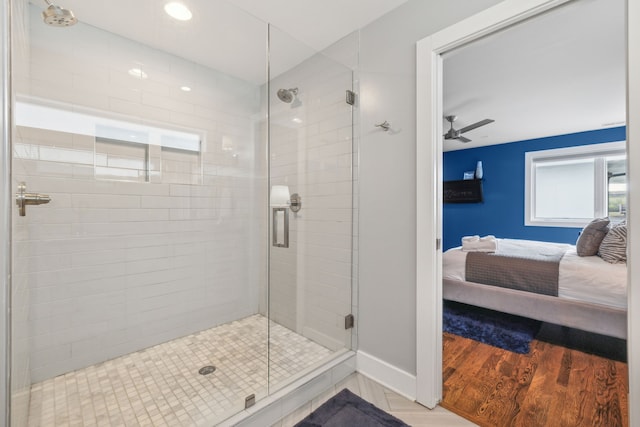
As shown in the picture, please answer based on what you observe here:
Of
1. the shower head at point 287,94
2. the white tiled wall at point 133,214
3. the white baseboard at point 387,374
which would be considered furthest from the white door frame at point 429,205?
the white tiled wall at point 133,214

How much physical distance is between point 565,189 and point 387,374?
477 centimetres

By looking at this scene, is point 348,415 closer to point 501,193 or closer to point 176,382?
point 176,382

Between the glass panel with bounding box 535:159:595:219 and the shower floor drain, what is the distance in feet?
17.7

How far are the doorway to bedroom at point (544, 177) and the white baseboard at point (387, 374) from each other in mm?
224

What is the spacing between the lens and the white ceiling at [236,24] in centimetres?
173

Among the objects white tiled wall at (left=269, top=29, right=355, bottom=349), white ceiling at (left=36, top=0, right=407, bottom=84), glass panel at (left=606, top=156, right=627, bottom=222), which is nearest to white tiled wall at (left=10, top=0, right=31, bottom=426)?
white ceiling at (left=36, top=0, right=407, bottom=84)

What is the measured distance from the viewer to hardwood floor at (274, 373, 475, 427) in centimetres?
149

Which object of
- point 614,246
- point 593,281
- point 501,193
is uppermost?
point 501,193

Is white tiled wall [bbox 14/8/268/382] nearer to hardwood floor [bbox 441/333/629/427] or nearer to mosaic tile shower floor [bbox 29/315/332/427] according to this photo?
mosaic tile shower floor [bbox 29/315/332/427]

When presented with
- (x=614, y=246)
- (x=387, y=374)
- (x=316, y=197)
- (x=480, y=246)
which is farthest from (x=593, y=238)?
(x=316, y=197)

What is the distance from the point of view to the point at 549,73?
2.54m

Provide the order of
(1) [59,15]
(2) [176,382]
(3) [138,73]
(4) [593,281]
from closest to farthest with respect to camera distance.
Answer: (1) [59,15], (2) [176,382], (3) [138,73], (4) [593,281]

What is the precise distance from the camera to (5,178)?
75cm

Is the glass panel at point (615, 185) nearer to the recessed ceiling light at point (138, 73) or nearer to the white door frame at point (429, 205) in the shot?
the white door frame at point (429, 205)
